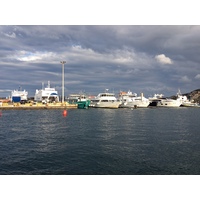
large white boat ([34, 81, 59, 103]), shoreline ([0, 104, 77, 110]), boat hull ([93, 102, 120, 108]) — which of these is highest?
large white boat ([34, 81, 59, 103])

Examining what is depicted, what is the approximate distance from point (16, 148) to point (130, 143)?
1315 centimetres

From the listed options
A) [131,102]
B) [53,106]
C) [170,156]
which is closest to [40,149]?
[170,156]

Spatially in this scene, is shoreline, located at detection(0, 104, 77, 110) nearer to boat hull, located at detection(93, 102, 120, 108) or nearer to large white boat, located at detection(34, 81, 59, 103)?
boat hull, located at detection(93, 102, 120, 108)

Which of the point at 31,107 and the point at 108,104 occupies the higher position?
the point at 108,104

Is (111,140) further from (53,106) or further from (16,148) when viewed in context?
(53,106)

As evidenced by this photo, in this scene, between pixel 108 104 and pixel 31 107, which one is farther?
pixel 108 104

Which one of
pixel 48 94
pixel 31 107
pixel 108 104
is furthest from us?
pixel 48 94

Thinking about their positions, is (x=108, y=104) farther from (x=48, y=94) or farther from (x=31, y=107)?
(x=48, y=94)

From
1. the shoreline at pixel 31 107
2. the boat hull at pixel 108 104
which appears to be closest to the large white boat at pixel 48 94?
the shoreline at pixel 31 107

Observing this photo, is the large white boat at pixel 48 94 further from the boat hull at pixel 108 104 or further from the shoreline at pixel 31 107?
the boat hull at pixel 108 104

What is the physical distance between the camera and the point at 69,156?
21.6m

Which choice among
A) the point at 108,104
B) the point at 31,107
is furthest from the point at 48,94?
the point at 108,104

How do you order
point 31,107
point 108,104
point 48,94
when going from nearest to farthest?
1. point 31,107
2. point 108,104
3. point 48,94

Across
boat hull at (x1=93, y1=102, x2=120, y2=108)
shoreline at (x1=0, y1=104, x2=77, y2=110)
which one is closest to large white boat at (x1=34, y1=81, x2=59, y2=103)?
shoreline at (x1=0, y1=104, x2=77, y2=110)
